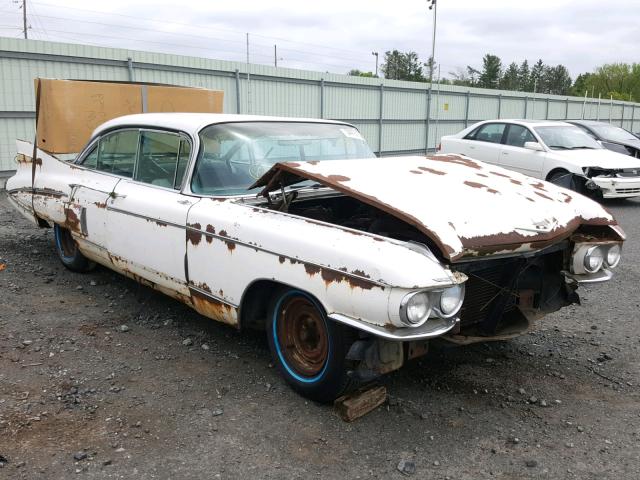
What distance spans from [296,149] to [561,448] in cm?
268

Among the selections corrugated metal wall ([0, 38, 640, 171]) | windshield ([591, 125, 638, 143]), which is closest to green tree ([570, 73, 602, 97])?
corrugated metal wall ([0, 38, 640, 171])

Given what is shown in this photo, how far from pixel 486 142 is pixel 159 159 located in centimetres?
858

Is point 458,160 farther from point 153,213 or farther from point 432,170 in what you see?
point 153,213

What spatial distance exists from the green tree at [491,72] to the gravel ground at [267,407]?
72.0 meters

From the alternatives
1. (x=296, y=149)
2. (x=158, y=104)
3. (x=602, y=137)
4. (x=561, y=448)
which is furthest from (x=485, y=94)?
(x=561, y=448)

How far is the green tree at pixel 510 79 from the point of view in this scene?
7262 cm

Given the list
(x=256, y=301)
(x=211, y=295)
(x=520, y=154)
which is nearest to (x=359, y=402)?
(x=256, y=301)

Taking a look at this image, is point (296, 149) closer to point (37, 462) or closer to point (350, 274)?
point (350, 274)

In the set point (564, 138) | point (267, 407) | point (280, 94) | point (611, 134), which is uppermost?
point (280, 94)

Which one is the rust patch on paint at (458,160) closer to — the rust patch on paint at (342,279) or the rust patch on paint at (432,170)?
the rust patch on paint at (432,170)

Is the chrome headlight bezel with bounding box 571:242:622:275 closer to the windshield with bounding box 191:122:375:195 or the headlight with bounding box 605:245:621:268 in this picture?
the headlight with bounding box 605:245:621:268

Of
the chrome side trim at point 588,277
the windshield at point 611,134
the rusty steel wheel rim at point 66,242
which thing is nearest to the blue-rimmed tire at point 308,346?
the chrome side trim at point 588,277

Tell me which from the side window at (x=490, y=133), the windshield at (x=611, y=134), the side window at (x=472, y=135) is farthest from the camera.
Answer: the windshield at (x=611, y=134)

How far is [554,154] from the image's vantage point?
1028 centimetres
